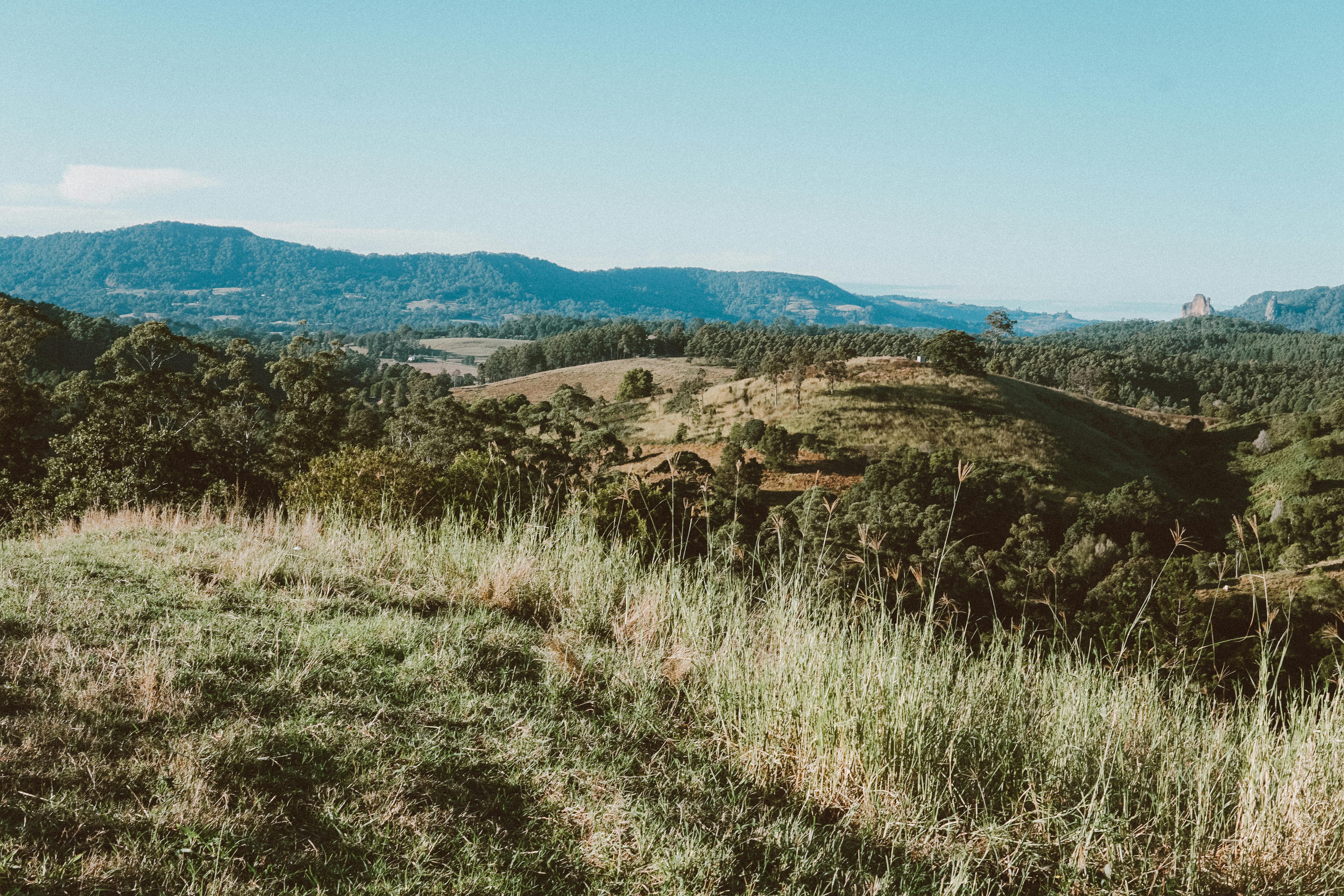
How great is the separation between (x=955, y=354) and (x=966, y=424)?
662 inches

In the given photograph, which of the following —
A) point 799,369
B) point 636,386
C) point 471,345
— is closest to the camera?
point 799,369

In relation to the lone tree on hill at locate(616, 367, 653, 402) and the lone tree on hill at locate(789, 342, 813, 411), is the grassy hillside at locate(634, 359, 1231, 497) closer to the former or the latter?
the lone tree on hill at locate(789, 342, 813, 411)

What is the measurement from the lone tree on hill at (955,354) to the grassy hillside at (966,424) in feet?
5.55

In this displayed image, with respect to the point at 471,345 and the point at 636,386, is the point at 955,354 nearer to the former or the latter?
the point at 636,386

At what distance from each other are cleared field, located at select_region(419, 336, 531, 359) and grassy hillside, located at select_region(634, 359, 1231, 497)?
100 m

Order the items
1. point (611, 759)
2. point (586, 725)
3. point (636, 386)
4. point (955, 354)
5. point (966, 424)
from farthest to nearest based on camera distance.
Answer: point (636, 386)
point (955, 354)
point (966, 424)
point (586, 725)
point (611, 759)

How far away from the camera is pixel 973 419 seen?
5884cm

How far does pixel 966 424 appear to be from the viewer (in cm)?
5766

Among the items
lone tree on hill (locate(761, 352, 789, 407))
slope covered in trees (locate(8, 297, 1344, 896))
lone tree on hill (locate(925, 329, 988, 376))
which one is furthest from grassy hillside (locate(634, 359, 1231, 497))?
slope covered in trees (locate(8, 297, 1344, 896))

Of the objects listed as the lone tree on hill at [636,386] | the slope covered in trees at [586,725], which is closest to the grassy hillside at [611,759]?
the slope covered in trees at [586,725]

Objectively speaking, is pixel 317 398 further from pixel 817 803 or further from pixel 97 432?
pixel 817 803

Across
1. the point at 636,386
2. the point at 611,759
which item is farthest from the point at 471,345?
the point at 611,759

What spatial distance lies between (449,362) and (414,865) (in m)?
159

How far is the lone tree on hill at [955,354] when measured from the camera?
70312 millimetres
